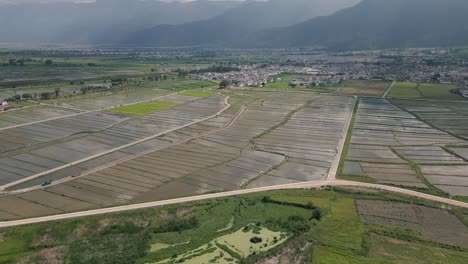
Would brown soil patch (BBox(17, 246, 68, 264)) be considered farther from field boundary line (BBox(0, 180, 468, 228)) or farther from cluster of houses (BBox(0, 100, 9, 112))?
cluster of houses (BBox(0, 100, 9, 112))

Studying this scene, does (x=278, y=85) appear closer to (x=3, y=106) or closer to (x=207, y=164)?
(x=3, y=106)

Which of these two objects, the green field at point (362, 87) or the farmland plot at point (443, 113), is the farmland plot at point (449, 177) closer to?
the farmland plot at point (443, 113)

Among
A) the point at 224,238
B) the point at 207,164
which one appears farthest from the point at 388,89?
the point at 224,238

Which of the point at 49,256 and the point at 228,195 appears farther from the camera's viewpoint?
the point at 228,195

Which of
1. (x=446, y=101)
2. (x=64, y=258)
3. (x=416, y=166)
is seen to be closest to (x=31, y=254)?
(x=64, y=258)

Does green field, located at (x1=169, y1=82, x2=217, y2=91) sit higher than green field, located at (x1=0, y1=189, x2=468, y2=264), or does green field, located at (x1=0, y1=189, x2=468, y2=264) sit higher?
green field, located at (x1=169, y1=82, x2=217, y2=91)

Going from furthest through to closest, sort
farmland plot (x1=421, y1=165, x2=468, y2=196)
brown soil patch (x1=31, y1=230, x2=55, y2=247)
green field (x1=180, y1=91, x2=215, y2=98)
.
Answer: green field (x1=180, y1=91, x2=215, y2=98) < farmland plot (x1=421, y1=165, x2=468, y2=196) < brown soil patch (x1=31, y1=230, x2=55, y2=247)

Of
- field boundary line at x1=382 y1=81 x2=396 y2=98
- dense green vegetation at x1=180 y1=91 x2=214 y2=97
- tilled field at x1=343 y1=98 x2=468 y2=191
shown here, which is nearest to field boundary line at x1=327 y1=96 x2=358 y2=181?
tilled field at x1=343 y1=98 x2=468 y2=191
